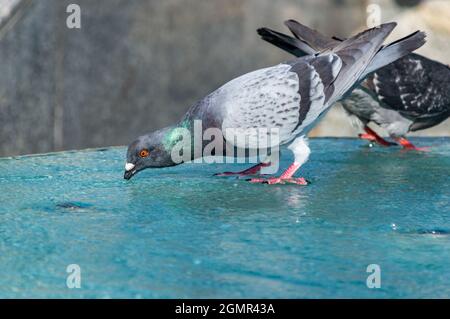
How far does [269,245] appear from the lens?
4117 millimetres

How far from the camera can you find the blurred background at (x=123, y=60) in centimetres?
966

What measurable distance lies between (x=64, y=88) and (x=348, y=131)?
12.3 ft

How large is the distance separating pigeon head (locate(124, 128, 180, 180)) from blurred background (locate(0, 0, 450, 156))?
4.12 metres

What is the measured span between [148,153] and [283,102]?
92cm

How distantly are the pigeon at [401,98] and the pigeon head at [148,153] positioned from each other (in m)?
2.49

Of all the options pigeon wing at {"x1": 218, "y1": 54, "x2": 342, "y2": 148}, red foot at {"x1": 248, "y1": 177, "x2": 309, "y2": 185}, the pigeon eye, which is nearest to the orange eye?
the pigeon eye

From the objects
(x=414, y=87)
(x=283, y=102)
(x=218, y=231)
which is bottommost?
(x=218, y=231)

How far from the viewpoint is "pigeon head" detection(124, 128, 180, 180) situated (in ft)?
18.7

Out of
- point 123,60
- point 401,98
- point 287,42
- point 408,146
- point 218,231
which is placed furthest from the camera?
point 123,60

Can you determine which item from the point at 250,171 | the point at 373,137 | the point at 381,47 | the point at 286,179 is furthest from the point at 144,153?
the point at 373,137

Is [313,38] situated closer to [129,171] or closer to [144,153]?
[144,153]

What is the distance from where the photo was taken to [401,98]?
7.80 m

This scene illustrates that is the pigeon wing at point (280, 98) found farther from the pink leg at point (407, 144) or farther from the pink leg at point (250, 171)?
the pink leg at point (407, 144)
